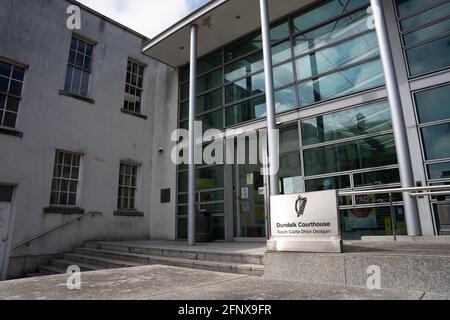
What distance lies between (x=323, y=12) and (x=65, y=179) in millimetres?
9752

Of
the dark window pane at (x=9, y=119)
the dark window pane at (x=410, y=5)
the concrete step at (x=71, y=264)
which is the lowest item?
the concrete step at (x=71, y=264)

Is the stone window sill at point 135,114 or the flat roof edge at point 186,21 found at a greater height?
the flat roof edge at point 186,21

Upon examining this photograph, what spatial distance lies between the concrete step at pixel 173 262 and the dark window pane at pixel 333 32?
22.1 feet

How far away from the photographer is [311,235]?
14.5 ft

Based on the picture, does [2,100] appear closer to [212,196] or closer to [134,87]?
[134,87]

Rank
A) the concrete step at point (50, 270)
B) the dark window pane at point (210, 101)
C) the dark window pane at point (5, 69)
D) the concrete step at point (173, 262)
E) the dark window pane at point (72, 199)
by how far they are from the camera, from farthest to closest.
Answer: the dark window pane at point (210, 101) → the dark window pane at point (72, 199) → the dark window pane at point (5, 69) → the concrete step at point (50, 270) → the concrete step at point (173, 262)

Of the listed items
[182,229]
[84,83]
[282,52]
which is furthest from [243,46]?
[182,229]

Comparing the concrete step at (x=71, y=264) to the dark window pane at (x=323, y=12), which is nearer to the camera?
the concrete step at (x=71, y=264)

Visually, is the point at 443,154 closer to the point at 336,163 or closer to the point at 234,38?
the point at 336,163

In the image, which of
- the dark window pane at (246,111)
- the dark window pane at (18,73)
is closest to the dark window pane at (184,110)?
the dark window pane at (246,111)

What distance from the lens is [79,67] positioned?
11.0m

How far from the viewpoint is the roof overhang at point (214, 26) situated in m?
9.14

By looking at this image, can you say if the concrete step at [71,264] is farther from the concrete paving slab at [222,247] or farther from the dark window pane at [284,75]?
the dark window pane at [284,75]

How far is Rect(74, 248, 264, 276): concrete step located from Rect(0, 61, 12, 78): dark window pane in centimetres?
587
